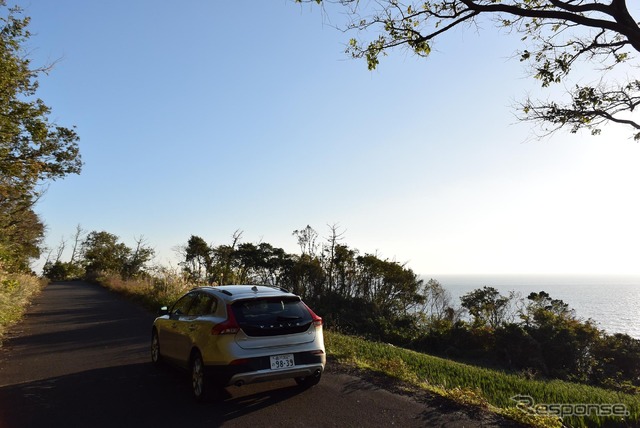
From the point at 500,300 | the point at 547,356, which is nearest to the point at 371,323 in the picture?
the point at 547,356

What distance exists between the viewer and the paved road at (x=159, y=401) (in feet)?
16.2

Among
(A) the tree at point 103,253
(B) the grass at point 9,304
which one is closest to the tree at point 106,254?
(A) the tree at point 103,253

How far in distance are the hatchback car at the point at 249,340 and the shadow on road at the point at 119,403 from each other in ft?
1.19

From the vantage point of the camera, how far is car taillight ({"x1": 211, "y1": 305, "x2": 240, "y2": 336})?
5.38 m

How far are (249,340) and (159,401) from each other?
1.70 m

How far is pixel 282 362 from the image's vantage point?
5.46 metres

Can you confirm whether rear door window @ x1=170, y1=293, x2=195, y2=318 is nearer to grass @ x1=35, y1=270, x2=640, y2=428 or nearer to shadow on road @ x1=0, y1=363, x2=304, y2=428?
shadow on road @ x1=0, y1=363, x2=304, y2=428

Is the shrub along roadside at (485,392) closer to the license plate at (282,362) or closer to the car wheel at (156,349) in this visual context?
the license plate at (282,362)

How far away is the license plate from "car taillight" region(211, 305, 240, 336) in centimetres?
65

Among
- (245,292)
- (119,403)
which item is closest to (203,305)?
(245,292)

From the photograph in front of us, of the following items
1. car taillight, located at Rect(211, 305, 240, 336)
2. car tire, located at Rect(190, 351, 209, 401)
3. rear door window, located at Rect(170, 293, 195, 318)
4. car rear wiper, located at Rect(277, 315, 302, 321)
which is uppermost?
rear door window, located at Rect(170, 293, 195, 318)

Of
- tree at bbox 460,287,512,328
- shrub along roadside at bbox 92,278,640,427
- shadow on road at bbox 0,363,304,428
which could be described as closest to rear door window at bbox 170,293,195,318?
shadow on road at bbox 0,363,304,428

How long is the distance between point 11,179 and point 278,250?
100 ft

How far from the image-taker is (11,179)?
1623cm
